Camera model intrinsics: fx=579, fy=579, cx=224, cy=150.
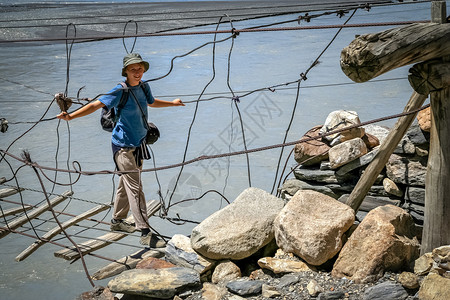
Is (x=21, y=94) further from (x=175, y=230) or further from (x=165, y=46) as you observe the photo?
(x=175, y=230)

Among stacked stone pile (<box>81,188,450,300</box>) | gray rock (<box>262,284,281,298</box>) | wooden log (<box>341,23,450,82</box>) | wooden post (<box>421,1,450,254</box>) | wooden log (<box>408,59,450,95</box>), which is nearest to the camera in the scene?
wooden log (<box>341,23,450,82</box>)

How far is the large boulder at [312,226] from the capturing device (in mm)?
4008

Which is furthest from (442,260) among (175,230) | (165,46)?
(165,46)

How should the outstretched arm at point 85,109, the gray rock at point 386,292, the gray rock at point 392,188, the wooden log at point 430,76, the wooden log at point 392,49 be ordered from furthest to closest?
the gray rock at point 392,188 < the outstretched arm at point 85,109 < the gray rock at point 386,292 < the wooden log at point 430,76 < the wooden log at point 392,49

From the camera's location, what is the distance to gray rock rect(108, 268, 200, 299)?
409 centimetres

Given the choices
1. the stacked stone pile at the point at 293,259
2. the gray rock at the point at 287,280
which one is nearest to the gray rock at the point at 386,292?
the stacked stone pile at the point at 293,259

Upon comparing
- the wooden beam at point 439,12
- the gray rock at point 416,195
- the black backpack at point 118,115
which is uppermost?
the wooden beam at point 439,12

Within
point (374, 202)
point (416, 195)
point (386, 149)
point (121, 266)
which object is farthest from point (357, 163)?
point (121, 266)

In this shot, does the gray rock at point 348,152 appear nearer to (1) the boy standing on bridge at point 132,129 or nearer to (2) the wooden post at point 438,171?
(2) the wooden post at point 438,171

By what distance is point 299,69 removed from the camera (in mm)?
14000

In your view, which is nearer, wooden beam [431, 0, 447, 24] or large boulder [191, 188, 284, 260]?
wooden beam [431, 0, 447, 24]

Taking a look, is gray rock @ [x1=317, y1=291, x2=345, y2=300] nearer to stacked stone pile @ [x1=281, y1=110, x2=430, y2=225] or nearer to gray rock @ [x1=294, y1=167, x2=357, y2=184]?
stacked stone pile @ [x1=281, y1=110, x2=430, y2=225]

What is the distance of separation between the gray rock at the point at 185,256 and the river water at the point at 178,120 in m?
0.45

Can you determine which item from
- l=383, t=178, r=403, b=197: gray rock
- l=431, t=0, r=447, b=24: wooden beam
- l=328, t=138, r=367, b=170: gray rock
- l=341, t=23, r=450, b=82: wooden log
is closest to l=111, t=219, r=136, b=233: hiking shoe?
l=328, t=138, r=367, b=170: gray rock
